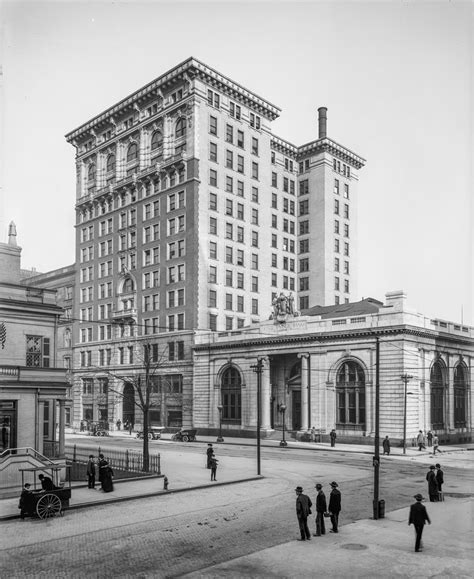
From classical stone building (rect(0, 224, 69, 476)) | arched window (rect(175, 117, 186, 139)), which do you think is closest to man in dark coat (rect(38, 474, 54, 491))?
classical stone building (rect(0, 224, 69, 476))

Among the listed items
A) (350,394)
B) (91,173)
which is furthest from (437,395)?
(91,173)

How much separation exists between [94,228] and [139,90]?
1902cm

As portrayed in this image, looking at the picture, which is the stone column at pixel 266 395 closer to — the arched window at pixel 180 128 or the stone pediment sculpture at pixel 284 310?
the stone pediment sculpture at pixel 284 310

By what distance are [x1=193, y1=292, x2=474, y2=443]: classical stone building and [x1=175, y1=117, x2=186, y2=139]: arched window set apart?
76.2ft

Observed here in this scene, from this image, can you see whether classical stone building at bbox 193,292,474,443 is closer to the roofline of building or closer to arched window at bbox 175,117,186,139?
arched window at bbox 175,117,186,139

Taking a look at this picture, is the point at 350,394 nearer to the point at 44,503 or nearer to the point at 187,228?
the point at 187,228

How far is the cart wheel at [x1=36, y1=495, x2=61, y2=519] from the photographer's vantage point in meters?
22.4

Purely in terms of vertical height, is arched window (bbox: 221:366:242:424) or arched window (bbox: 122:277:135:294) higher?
arched window (bbox: 122:277:135:294)

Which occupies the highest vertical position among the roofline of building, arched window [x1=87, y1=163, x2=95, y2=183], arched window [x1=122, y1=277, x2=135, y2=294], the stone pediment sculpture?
A: the roofline of building

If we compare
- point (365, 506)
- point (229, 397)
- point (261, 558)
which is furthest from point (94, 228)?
point (261, 558)

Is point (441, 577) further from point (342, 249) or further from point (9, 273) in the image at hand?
point (342, 249)

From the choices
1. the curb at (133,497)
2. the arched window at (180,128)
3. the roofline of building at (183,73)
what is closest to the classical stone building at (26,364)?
the curb at (133,497)

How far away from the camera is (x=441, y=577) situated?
602 inches

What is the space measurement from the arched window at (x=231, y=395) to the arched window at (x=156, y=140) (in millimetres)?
29176
